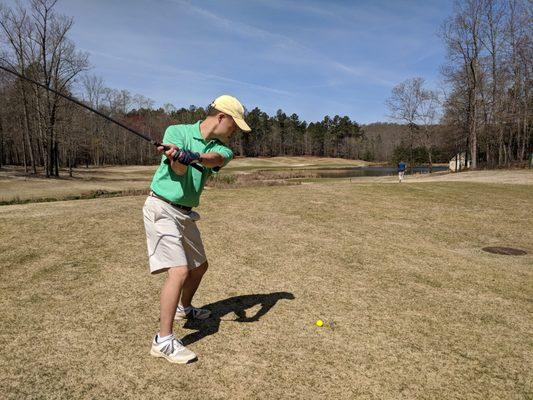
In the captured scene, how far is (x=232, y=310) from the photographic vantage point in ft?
15.6

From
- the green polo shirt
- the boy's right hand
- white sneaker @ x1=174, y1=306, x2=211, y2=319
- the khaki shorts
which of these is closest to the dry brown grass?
white sneaker @ x1=174, y1=306, x2=211, y2=319

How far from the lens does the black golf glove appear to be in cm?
319

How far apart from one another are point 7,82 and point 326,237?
5548cm

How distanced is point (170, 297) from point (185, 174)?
1119 mm

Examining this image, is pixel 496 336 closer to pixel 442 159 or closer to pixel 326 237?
pixel 326 237

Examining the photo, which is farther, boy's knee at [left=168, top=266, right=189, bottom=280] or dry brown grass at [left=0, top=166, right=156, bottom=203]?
dry brown grass at [left=0, top=166, right=156, bottom=203]

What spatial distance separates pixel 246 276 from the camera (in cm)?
608

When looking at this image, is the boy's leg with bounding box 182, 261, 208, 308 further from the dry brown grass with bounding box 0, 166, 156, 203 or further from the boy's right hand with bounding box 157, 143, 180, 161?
the dry brown grass with bounding box 0, 166, 156, 203

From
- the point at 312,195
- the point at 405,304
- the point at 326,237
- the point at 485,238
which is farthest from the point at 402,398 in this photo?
the point at 312,195

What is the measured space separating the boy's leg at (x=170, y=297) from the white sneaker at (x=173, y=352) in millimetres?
87

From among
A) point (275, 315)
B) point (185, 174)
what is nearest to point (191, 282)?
point (275, 315)

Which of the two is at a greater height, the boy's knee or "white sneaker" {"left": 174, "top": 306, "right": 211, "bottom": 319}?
the boy's knee

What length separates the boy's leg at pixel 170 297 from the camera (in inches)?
139

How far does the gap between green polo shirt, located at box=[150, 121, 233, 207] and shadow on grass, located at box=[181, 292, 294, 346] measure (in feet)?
4.72
